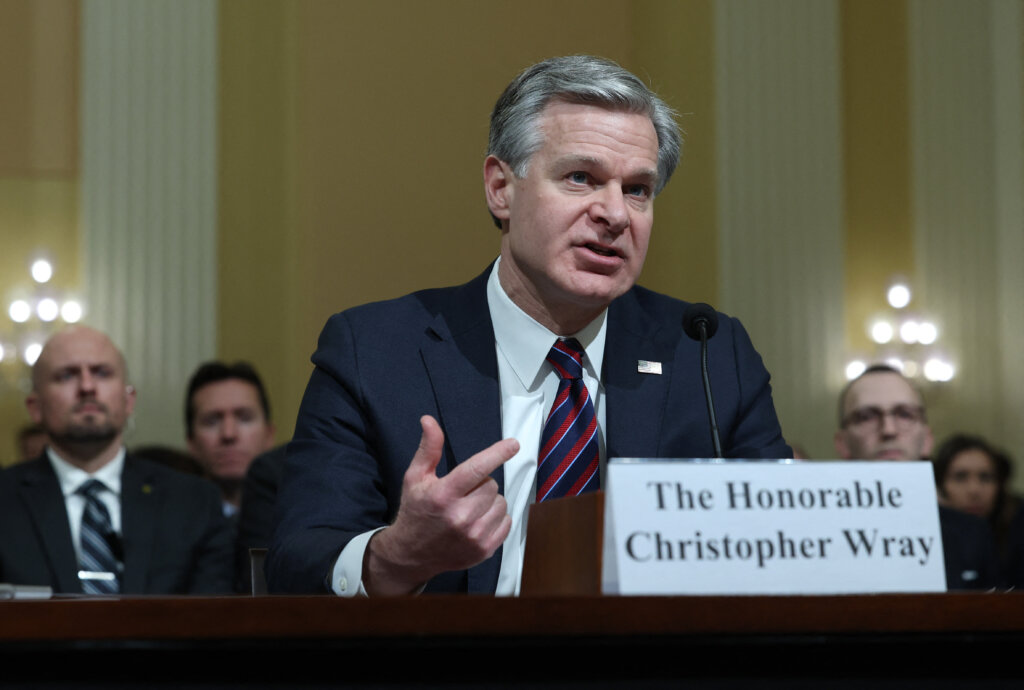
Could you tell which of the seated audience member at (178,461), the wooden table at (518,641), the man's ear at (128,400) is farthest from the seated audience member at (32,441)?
the wooden table at (518,641)

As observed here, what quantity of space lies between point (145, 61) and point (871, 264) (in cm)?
454

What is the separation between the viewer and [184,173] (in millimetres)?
7320

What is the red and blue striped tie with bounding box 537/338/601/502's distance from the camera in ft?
6.10

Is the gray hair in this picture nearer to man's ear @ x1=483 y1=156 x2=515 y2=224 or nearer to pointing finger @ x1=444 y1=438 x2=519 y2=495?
man's ear @ x1=483 y1=156 x2=515 y2=224

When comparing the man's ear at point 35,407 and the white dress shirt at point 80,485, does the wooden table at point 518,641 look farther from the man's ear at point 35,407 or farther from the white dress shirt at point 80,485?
the man's ear at point 35,407

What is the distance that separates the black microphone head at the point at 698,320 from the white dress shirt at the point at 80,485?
2.75 m

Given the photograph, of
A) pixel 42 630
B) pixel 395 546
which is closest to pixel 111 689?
pixel 42 630

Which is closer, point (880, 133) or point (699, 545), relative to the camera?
point (699, 545)

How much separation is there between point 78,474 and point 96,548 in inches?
11.7

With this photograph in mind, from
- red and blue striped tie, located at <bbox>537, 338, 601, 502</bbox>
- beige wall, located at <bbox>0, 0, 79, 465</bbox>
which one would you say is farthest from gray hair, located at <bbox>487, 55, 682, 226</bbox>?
beige wall, located at <bbox>0, 0, 79, 465</bbox>

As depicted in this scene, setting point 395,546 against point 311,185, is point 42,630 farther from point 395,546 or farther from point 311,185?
point 311,185

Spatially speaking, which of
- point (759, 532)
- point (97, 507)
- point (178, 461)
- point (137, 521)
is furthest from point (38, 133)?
point (759, 532)

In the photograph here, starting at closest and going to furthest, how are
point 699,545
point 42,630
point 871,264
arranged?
point 42,630 < point 699,545 < point 871,264

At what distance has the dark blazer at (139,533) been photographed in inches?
153
